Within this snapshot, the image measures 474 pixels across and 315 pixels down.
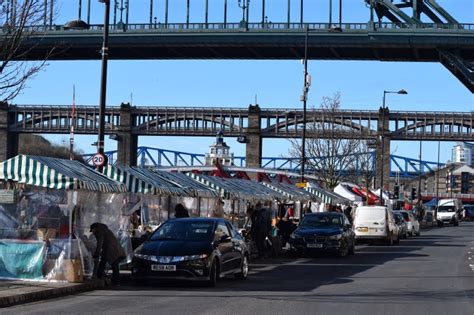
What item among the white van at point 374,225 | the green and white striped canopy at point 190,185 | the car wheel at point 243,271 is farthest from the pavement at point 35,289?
the white van at point 374,225

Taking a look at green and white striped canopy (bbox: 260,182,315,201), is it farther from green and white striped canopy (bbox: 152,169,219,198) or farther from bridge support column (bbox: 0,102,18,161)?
bridge support column (bbox: 0,102,18,161)

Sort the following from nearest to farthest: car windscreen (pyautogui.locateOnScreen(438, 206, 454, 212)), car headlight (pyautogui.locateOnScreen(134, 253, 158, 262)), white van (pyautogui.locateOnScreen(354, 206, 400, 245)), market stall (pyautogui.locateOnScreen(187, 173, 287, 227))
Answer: car headlight (pyautogui.locateOnScreen(134, 253, 158, 262)), market stall (pyautogui.locateOnScreen(187, 173, 287, 227)), white van (pyautogui.locateOnScreen(354, 206, 400, 245)), car windscreen (pyautogui.locateOnScreen(438, 206, 454, 212))

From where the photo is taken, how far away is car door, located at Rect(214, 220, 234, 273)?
2027cm

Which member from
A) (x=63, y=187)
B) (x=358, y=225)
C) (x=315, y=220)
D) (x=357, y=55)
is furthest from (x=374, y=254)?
(x=63, y=187)

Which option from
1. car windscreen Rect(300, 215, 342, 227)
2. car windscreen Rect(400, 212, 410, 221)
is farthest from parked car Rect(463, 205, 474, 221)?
car windscreen Rect(300, 215, 342, 227)

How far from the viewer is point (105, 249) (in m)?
19.6

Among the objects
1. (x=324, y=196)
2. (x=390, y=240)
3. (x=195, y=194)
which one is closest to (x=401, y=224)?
(x=324, y=196)

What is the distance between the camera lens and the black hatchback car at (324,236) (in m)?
31.7

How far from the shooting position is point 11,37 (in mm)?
18734

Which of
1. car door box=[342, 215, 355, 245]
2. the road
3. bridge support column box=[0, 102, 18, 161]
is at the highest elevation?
bridge support column box=[0, 102, 18, 161]

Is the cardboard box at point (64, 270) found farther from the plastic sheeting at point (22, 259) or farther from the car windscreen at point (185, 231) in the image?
the car windscreen at point (185, 231)

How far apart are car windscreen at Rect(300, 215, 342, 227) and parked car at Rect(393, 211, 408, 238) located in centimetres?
1523

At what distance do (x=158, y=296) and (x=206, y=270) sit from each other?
220 centimetres

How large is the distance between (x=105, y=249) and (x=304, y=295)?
14.6 ft
